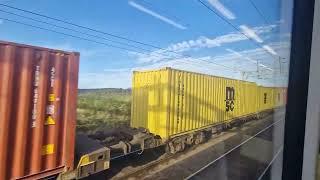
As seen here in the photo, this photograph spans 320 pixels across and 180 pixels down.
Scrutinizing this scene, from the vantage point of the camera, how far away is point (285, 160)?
92.9 inches

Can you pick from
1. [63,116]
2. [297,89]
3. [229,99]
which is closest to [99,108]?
[63,116]

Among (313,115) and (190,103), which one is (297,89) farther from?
(190,103)

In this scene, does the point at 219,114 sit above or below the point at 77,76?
below

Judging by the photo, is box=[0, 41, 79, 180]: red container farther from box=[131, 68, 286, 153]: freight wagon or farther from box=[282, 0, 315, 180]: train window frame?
box=[282, 0, 315, 180]: train window frame

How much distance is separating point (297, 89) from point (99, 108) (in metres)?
1.54

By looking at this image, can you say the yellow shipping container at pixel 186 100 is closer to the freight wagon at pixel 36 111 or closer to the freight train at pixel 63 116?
the freight train at pixel 63 116

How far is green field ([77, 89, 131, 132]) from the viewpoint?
1075 mm

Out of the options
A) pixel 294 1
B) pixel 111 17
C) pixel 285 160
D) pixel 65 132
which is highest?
pixel 294 1

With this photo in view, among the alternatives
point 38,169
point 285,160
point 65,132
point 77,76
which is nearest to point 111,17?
point 77,76

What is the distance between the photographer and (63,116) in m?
1.13

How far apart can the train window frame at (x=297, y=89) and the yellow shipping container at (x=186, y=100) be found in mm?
198

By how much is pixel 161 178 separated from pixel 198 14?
0.69m

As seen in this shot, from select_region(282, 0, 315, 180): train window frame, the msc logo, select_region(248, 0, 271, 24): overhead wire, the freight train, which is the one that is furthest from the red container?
select_region(282, 0, 315, 180): train window frame

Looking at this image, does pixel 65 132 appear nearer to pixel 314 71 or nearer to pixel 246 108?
pixel 246 108
